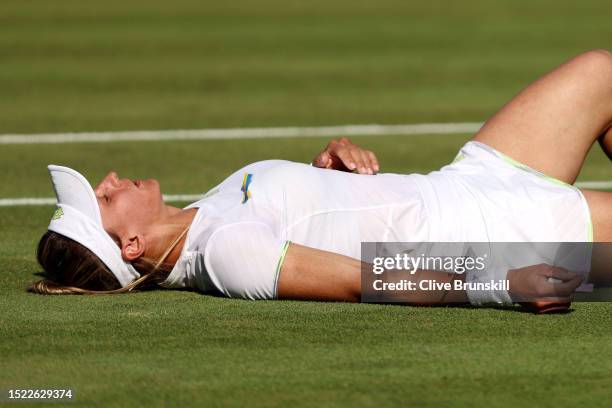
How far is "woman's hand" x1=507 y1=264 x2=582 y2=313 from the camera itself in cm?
563

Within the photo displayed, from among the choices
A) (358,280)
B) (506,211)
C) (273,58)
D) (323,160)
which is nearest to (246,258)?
(358,280)

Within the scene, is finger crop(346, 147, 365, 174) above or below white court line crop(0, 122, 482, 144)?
above

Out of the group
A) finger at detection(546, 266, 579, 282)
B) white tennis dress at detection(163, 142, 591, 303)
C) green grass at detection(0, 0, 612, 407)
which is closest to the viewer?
green grass at detection(0, 0, 612, 407)

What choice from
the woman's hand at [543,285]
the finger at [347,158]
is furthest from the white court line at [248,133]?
the woman's hand at [543,285]

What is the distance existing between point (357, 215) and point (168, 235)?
38.3 inches

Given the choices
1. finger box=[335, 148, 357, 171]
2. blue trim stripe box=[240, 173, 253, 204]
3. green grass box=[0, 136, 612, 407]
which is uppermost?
finger box=[335, 148, 357, 171]

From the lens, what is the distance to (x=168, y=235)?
20.2 ft

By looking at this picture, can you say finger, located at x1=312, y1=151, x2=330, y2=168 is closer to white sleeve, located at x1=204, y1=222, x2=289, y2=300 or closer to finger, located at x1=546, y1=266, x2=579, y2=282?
white sleeve, located at x1=204, y1=222, x2=289, y2=300

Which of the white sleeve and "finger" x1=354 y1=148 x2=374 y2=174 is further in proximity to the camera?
"finger" x1=354 y1=148 x2=374 y2=174

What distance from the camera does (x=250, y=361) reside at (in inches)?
204

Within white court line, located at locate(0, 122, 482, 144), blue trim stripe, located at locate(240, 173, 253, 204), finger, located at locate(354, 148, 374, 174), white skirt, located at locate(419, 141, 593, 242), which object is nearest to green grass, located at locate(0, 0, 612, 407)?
white court line, located at locate(0, 122, 482, 144)

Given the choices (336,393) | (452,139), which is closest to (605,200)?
(336,393)

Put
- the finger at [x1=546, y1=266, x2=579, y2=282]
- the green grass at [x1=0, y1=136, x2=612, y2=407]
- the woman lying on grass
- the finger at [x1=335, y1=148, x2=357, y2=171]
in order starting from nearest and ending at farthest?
the green grass at [x1=0, y1=136, x2=612, y2=407] → the finger at [x1=546, y1=266, x2=579, y2=282] → the woman lying on grass → the finger at [x1=335, y1=148, x2=357, y2=171]

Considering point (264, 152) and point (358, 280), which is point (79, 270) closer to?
point (358, 280)
